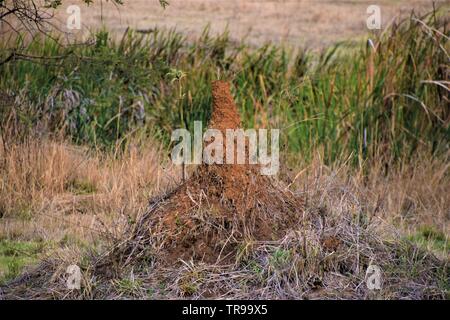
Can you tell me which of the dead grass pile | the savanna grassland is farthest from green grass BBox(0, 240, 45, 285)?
the dead grass pile

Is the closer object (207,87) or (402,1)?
(207,87)

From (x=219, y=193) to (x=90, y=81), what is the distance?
5672 mm

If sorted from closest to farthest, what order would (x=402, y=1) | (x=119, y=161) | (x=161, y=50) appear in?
1. (x=119, y=161)
2. (x=161, y=50)
3. (x=402, y=1)

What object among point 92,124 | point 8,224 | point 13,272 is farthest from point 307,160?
point 13,272

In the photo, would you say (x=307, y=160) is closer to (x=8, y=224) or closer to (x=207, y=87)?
(x=207, y=87)

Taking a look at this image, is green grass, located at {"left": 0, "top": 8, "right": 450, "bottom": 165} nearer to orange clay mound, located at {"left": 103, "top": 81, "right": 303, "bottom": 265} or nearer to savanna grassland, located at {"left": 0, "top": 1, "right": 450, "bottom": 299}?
savanna grassland, located at {"left": 0, "top": 1, "right": 450, "bottom": 299}

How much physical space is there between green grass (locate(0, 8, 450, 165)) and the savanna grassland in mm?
26

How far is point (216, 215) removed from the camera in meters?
7.71

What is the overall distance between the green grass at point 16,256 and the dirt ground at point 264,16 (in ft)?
29.9

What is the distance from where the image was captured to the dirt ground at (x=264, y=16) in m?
18.8

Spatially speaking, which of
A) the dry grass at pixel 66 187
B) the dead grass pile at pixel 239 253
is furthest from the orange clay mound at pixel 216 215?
the dry grass at pixel 66 187

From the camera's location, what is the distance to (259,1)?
70.2ft

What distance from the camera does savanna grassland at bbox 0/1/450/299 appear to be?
7.55 m

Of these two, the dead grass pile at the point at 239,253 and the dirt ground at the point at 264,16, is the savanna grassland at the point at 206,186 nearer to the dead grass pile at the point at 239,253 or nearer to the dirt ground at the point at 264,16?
the dead grass pile at the point at 239,253
